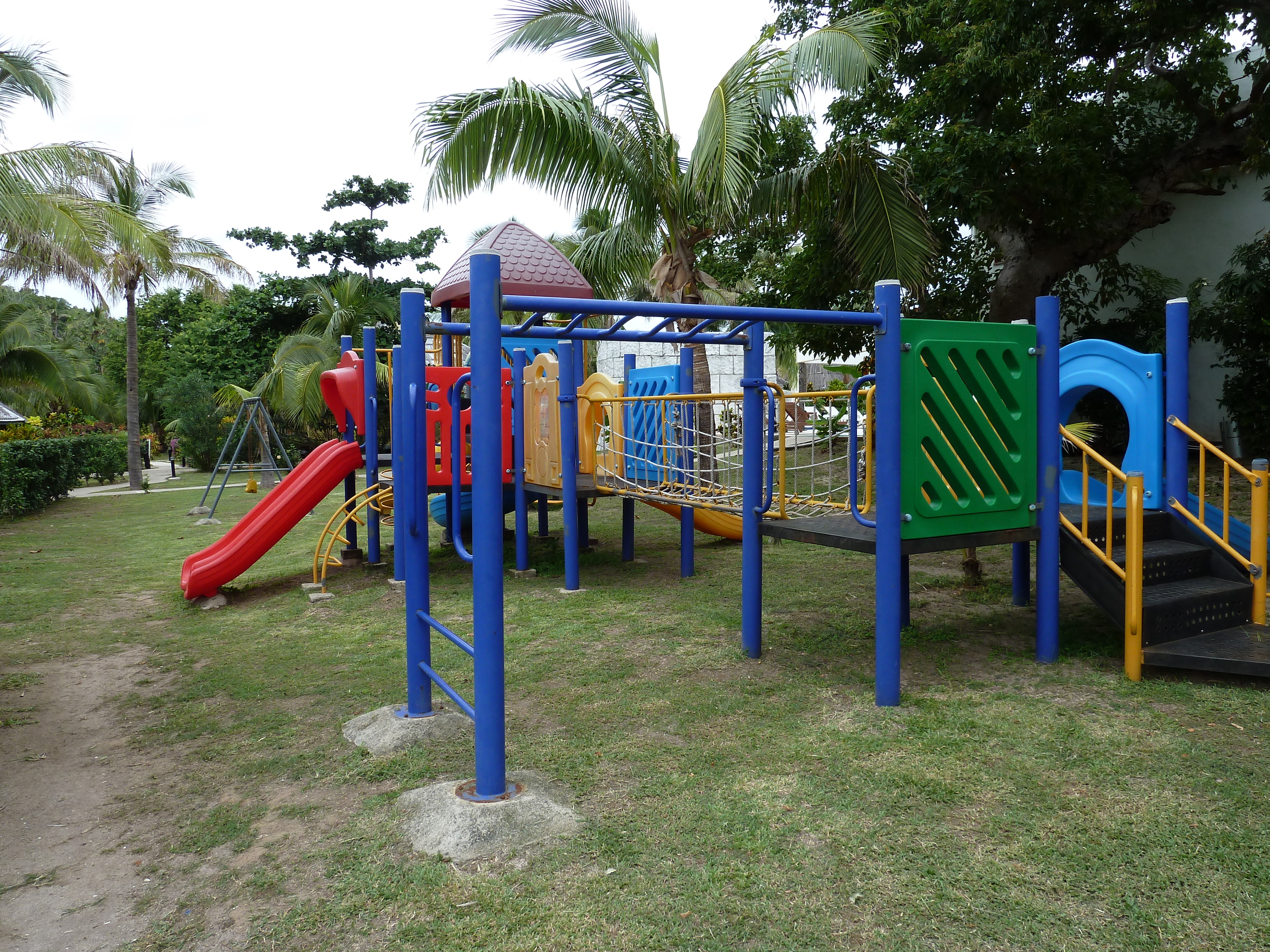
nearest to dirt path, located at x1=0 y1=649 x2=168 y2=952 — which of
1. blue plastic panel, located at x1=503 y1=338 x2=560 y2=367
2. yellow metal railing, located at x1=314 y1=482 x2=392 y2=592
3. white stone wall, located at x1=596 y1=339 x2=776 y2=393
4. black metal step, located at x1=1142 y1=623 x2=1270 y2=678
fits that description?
yellow metal railing, located at x1=314 y1=482 x2=392 y2=592

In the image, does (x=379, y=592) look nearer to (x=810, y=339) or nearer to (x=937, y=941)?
(x=937, y=941)

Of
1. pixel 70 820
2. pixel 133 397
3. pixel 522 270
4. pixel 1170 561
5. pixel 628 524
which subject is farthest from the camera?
pixel 133 397

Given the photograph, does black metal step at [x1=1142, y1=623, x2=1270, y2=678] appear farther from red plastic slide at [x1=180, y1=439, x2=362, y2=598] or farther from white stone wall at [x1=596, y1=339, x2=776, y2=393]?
white stone wall at [x1=596, y1=339, x2=776, y2=393]

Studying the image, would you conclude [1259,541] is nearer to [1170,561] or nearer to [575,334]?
[1170,561]

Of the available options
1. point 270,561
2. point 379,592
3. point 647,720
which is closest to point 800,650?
point 647,720

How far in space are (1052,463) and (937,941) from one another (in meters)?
3.37

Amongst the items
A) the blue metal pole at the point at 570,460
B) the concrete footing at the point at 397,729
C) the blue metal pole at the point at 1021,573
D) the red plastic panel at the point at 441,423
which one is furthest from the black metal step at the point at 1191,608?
the red plastic panel at the point at 441,423

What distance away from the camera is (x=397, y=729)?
14.1 ft

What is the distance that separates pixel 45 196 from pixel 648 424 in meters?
10.2

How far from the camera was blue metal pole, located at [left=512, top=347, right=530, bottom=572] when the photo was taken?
7816 mm

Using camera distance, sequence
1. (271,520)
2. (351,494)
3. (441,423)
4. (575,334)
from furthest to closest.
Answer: (351,494) < (441,423) < (271,520) < (575,334)

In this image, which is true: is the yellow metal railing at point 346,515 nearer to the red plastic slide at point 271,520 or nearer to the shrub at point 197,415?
the red plastic slide at point 271,520

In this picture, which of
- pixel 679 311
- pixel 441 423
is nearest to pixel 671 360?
pixel 441 423

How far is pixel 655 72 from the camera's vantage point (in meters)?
10.7
